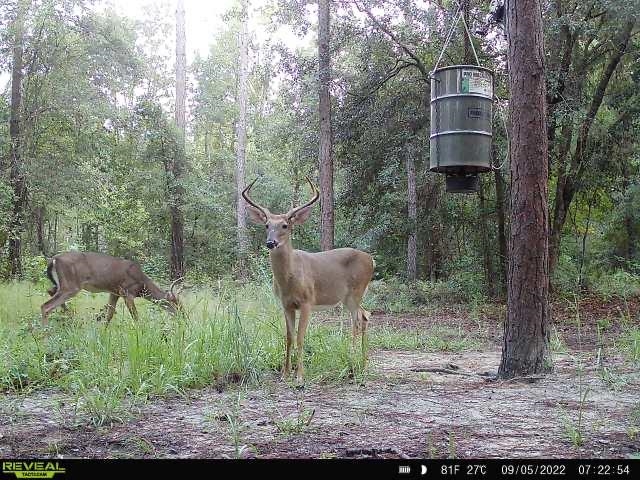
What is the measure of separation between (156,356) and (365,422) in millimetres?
1861

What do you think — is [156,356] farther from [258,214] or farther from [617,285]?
[617,285]

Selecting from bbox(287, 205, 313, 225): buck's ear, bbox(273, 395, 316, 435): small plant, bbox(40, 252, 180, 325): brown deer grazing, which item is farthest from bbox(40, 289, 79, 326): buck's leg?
bbox(273, 395, 316, 435): small plant

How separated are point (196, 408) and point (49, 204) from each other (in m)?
13.3

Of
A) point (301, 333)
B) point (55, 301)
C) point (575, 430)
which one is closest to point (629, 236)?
point (55, 301)

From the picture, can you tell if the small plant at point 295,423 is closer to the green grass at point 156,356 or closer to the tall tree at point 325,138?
the green grass at point 156,356

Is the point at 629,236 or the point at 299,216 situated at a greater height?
the point at 629,236

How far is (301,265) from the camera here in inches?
240

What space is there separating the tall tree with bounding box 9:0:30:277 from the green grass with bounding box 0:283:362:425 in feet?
31.1

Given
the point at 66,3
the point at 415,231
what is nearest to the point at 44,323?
the point at 415,231

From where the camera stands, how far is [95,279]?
369 inches
